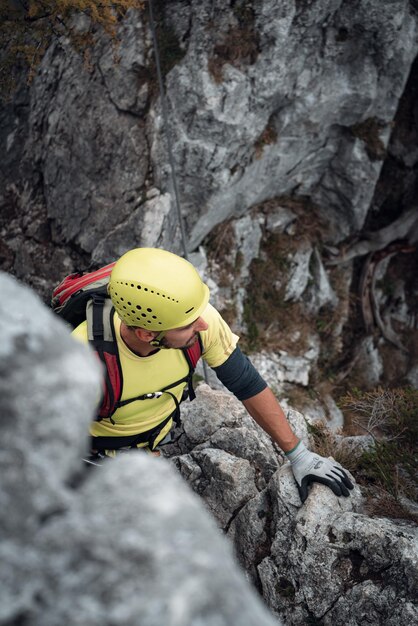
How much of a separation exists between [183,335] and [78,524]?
2.39 meters

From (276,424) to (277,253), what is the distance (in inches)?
326

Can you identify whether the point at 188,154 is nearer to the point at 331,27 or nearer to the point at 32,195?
the point at 32,195

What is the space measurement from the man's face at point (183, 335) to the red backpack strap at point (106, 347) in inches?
16.0

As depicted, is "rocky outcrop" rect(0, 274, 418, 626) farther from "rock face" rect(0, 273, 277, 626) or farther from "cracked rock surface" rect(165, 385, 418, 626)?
"cracked rock surface" rect(165, 385, 418, 626)

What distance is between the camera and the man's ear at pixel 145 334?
3781mm

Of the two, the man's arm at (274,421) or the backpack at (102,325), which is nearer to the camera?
the backpack at (102,325)

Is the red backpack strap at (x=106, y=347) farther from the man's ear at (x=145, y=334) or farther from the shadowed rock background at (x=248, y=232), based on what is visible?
the shadowed rock background at (x=248, y=232)

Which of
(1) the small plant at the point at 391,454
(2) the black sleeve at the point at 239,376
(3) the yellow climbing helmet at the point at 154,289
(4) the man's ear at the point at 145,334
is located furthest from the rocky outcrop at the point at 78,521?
(1) the small plant at the point at 391,454

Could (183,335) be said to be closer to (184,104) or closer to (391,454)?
(391,454)

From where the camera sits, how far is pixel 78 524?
1527 mm

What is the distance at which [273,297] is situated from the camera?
1258 centimetres

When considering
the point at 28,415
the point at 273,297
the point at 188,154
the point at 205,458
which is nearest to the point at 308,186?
the point at 273,297

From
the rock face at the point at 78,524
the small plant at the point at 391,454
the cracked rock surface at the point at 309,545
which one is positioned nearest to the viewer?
the rock face at the point at 78,524

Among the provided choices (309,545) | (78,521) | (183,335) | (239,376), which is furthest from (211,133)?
(78,521)
